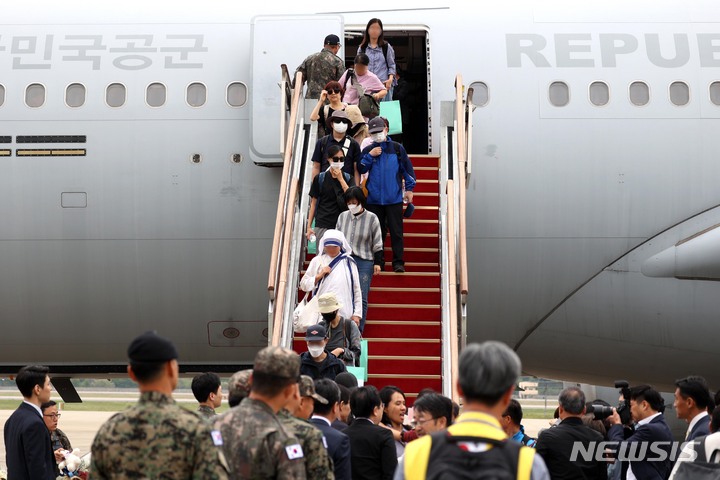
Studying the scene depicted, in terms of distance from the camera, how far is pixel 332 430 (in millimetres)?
→ 6246

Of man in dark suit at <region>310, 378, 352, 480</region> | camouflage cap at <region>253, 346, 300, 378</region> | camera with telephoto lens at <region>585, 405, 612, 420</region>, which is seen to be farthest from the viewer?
camera with telephoto lens at <region>585, 405, 612, 420</region>

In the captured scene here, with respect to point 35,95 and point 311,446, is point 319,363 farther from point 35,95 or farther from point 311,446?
point 35,95

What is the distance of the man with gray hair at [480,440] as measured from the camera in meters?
4.07

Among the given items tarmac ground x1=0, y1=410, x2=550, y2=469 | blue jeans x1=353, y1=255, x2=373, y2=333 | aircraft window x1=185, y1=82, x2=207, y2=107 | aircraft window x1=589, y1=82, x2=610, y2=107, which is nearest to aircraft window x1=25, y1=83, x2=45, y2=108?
aircraft window x1=185, y1=82, x2=207, y2=107

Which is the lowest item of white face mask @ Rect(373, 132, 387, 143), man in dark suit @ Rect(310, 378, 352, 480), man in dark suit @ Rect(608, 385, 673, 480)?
man in dark suit @ Rect(608, 385, 673, 480)

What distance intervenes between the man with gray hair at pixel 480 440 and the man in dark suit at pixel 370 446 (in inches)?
116

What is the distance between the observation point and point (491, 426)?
4180mm

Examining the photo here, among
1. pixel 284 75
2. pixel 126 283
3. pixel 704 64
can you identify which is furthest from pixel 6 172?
pixel 704 64

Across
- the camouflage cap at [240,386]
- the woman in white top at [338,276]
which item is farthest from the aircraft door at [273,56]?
the camouflage cap at [240,386]

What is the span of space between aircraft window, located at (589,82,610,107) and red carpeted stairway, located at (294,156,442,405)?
2084 millimetres

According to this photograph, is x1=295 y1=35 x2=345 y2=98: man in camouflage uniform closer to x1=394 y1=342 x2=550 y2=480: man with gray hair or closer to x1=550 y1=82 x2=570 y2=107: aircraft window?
x1=550 y1=82 x2=570 y2=107: aircraft window

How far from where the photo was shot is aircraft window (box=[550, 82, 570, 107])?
13281 millimetres

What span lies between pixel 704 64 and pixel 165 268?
22.2ft

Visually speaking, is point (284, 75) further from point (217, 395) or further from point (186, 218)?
point (217, 395)
